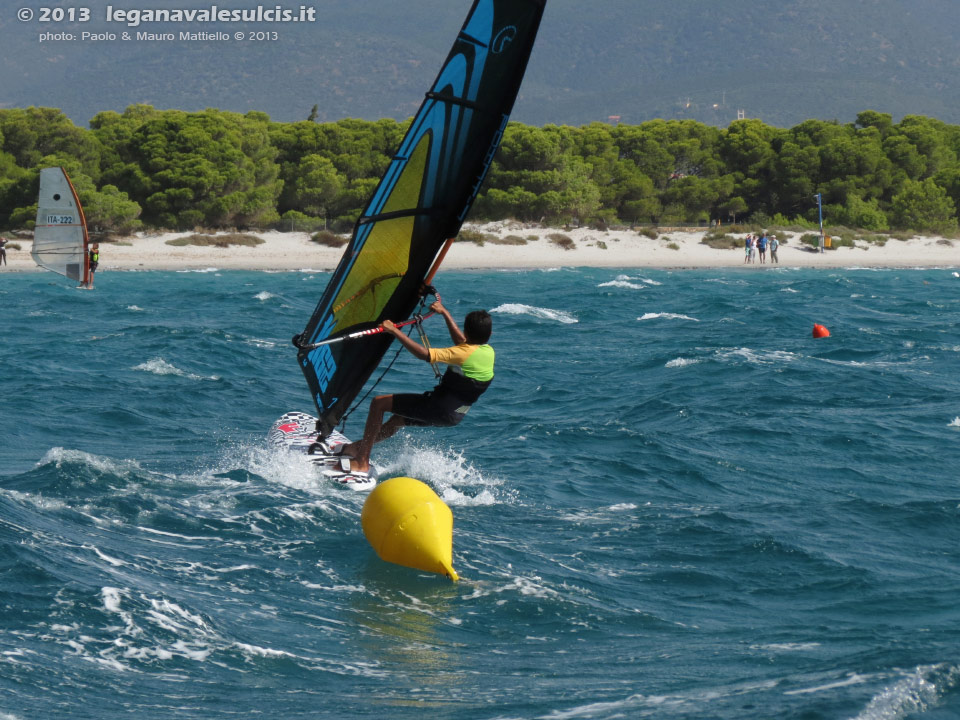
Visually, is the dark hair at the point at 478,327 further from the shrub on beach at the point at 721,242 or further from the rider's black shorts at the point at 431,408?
the shrub on beach at the point at 721,242

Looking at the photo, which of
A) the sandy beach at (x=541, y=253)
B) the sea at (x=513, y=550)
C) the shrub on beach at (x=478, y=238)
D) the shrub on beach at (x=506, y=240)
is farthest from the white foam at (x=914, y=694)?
the shrub on beach at (x=506, y=240)

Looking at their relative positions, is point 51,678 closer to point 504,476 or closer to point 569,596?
point 569,596

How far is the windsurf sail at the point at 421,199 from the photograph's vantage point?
7.55 metres

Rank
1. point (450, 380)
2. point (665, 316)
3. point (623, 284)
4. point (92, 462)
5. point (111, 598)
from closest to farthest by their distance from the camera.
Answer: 1. point (111, 598)
2. point (450, 380)
3. point (92, 462)
4. point (665, 316)
5. point (623, 284)

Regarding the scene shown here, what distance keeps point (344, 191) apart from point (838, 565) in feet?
151

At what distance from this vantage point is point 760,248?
48.2 metres

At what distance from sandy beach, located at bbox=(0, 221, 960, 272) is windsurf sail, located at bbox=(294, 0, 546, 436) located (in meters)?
33.3

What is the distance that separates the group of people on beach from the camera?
157 ft

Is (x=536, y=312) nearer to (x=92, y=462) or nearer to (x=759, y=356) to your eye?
(x=759, y=356)

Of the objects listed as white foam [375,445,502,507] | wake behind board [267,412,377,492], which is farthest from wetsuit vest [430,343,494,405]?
wake behind board [267,412,377,492]

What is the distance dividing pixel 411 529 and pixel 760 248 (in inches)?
1700

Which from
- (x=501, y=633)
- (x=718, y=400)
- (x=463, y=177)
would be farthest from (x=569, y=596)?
(x=718, y=400)

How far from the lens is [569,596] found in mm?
7199

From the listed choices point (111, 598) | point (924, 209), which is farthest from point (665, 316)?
point (924, 209)
